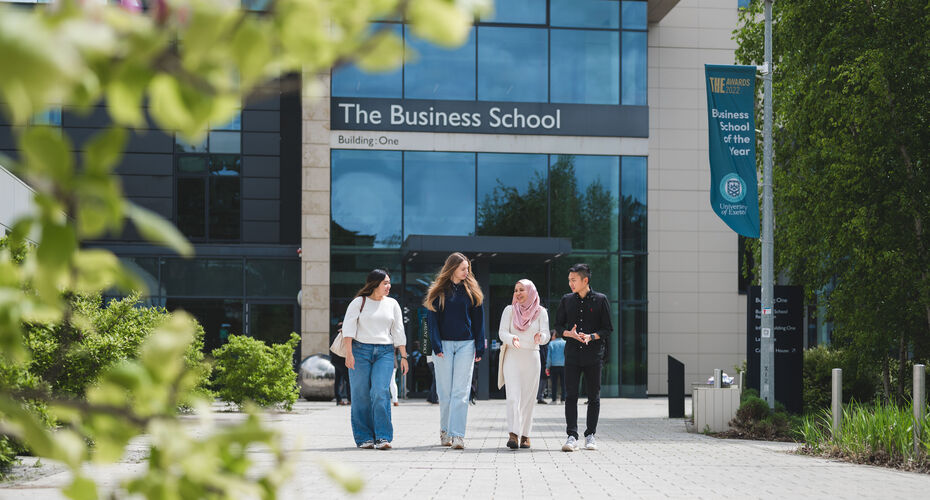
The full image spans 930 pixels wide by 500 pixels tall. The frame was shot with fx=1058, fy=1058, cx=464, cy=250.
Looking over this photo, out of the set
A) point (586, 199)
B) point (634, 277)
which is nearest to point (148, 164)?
point (586, 199)

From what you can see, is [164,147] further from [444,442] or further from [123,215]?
[123,215]

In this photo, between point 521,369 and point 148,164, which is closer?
point 521,369

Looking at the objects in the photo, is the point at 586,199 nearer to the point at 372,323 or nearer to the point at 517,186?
the point at 517,186

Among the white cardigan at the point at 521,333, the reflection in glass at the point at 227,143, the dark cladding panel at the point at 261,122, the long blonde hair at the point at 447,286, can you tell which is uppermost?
the dark cladding panel at the point at 261,122

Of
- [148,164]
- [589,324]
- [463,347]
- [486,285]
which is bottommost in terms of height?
[463,347]

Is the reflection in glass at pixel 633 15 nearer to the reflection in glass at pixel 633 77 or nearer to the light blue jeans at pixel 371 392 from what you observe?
the reflection in glass at pixel 633 77

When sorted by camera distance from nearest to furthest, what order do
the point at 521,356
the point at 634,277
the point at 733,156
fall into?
the point at 521,356 < the point at 733,156 < the point at 634,277

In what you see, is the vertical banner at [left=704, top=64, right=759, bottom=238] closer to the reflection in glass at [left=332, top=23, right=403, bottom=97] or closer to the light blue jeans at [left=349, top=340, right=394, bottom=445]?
the light blue jeans at [left=349, top=340, right=394, bottom=445]

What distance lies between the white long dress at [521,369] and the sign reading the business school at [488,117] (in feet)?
54.5

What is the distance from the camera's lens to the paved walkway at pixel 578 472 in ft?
24.7

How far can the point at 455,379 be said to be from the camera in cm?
1130

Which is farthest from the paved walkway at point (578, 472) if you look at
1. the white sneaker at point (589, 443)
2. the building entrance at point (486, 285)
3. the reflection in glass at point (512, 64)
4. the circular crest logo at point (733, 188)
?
the reflection in glass at point (512, 64)

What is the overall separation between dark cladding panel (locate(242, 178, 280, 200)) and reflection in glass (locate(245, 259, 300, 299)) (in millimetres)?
2656

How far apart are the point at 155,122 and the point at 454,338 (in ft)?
33.8
